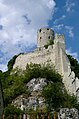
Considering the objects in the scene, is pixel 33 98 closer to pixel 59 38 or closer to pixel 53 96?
pixel 53 96

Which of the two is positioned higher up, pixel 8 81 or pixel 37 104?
pixel 8 81

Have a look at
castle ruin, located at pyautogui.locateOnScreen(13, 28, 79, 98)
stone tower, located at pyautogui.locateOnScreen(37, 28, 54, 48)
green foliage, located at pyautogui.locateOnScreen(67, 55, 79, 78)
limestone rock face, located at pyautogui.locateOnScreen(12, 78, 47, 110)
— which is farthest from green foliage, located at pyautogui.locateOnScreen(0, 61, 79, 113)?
stone tower, located at pyautogui.locateOnScreen(37, 28, 54, 48)

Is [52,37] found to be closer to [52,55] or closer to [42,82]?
[52,55]

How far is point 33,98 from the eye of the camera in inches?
1463

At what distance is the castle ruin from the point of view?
1624 inches

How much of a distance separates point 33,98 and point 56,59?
7663 millimetres

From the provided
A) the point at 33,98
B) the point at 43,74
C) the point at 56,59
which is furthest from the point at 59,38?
the point at 33,98

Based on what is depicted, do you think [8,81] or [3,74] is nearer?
[8,81]

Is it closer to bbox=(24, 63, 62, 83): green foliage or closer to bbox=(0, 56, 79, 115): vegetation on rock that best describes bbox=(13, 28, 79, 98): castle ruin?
bbox=(0, 56, 79, 115): vegetation on rock

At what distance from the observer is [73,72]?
139 ft

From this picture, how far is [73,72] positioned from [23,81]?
22.3ft

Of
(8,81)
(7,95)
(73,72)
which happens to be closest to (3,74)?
(8,81)

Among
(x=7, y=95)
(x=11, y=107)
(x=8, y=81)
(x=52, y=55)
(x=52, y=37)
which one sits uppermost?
(x=52, y=37)

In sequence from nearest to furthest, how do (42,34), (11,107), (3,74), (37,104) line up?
(11,107), (37,104), (3,74), (42,34)
